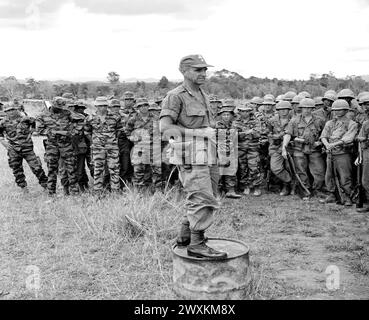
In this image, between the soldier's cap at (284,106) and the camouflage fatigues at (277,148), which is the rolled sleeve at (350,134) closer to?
the camouflage fatigues at (277,148)

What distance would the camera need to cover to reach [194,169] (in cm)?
467

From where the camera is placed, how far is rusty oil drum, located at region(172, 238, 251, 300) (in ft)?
15.2

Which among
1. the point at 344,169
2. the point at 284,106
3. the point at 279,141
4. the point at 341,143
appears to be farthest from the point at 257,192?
the point at 341,143

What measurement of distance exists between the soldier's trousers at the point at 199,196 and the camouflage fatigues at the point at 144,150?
4.90 meters

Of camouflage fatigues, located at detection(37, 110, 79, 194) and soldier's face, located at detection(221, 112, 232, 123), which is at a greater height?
soldier's face, located at detection(221, 112, 232, 123)

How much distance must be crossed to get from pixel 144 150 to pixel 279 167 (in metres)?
2.78

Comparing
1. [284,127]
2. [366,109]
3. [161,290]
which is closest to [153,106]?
[284,127]

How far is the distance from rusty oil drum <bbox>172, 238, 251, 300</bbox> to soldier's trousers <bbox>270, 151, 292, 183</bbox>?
17.3 feet

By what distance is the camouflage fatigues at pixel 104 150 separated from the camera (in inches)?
374

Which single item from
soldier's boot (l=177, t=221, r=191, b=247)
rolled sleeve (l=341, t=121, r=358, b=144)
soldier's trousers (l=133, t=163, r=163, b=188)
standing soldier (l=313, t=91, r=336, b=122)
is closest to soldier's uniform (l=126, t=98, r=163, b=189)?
soldier's trousers (l=133, t=163, r=163, b=188)

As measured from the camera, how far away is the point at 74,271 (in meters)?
5.79

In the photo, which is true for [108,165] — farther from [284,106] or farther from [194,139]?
[194,139]

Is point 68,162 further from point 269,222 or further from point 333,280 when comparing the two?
point 333,280

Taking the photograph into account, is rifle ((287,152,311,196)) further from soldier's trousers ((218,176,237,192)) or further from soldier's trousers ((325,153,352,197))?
soldier's trousers ((218,176,237,192))
